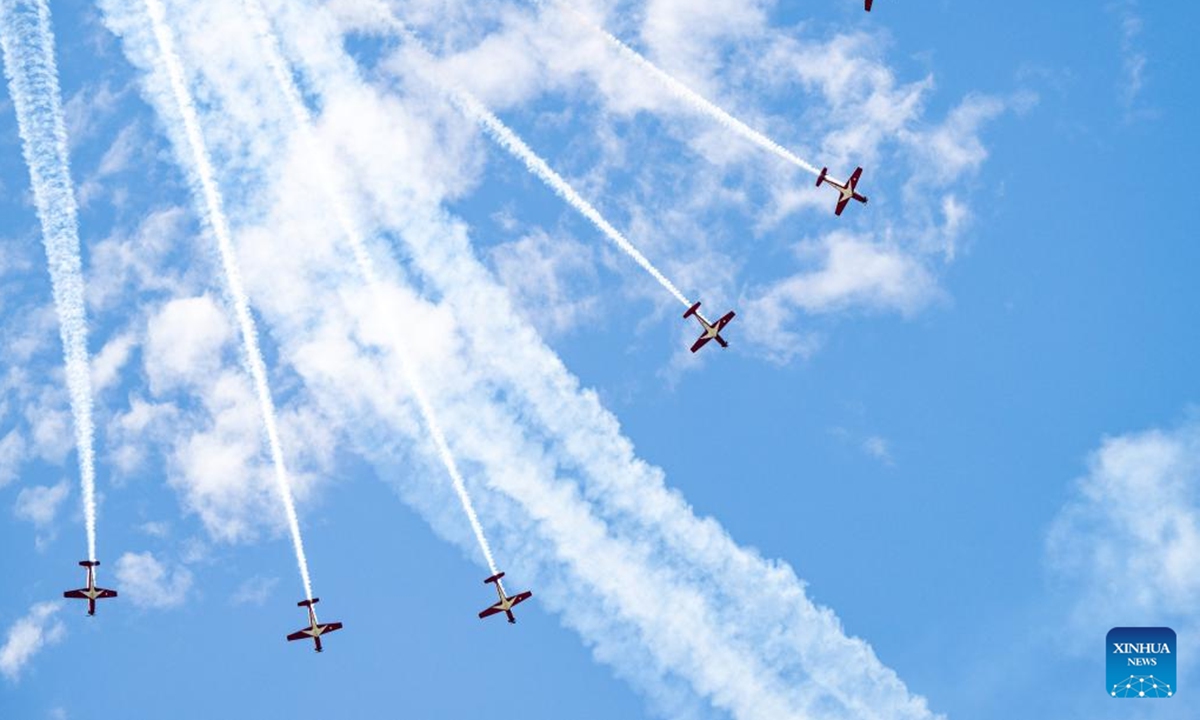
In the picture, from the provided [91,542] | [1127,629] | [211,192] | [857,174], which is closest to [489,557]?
[91,542]

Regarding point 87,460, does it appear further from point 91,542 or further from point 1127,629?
point 1127,629

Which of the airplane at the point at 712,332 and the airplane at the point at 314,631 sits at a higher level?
the airplane at the point at 712,332

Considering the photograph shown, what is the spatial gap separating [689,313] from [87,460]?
127ft

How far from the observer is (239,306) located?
5584cm

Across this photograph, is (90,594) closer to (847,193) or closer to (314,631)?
(314,631)

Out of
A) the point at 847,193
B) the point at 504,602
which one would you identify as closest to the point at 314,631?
the point at 504,602

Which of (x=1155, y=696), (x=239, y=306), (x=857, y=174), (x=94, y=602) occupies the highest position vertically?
(x=857, y=174)

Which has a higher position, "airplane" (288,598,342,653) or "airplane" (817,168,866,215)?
"airplane" (817,168,866,215)

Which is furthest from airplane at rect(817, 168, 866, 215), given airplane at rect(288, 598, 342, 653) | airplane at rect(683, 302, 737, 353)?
airplane at rect(288, 598, 342, 653)

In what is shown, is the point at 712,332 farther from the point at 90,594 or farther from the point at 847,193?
the point at 90,594

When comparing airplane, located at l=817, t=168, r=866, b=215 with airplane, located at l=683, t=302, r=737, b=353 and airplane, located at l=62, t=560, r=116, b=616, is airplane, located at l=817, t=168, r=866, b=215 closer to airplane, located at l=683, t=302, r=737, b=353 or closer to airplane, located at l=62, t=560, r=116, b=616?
airplane, located at l=683, t=302, r=737, b=353

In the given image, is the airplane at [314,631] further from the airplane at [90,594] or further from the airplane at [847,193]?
the airplane at [847,193]

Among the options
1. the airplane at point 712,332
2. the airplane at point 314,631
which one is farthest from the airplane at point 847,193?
the airplane at point 314,631

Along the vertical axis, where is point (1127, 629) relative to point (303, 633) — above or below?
below
